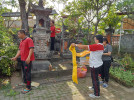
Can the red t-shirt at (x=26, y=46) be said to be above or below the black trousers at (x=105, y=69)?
above

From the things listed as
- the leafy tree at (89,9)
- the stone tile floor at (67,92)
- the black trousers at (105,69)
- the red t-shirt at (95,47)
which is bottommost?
the stone tile floor at (67,92)

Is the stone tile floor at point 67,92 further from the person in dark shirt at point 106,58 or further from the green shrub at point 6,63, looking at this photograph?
the green shrub at point 6,63

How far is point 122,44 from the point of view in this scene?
9289 millimetres

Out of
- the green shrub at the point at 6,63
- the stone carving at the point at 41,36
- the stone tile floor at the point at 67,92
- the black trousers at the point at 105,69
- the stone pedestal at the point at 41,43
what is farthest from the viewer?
the stone carving at the point at 41,36

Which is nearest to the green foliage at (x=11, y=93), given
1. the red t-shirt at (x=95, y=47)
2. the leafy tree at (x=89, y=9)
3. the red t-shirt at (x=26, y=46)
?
the red t-shirt at (x=26, y=46)

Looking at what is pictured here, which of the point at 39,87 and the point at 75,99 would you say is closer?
the point at 75,99

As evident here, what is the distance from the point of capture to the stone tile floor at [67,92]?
343 centimetres

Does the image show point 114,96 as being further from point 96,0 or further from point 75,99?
point 96,0

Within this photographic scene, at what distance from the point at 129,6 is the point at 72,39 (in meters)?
4.24

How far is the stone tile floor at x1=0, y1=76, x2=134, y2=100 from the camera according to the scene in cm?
343

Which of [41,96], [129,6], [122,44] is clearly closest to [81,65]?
[41,96]

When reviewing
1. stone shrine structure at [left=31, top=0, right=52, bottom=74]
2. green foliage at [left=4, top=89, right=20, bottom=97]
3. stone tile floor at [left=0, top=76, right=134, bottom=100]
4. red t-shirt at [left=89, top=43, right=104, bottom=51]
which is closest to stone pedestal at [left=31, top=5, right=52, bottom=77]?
stone shrine structure at [left=31, top=0, right=52, bottom=74]

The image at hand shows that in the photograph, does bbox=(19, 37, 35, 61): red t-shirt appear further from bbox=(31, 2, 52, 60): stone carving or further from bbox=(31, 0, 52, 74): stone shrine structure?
bbox=(31, 2, 52, 60): stone carving

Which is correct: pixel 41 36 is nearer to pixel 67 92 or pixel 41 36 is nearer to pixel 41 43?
pixel 41 43
